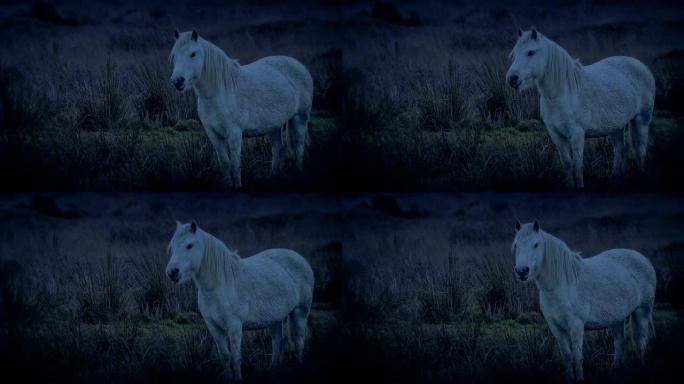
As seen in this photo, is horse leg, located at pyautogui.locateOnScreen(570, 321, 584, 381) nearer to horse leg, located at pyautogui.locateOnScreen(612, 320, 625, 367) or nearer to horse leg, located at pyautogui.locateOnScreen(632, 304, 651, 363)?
horse leg, located at pyautogui.locateOnScreen(612, 320, 625, 367)

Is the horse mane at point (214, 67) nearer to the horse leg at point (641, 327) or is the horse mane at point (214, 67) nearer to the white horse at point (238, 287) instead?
the white horse at point (238, 287)

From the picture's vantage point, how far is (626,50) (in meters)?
6.36

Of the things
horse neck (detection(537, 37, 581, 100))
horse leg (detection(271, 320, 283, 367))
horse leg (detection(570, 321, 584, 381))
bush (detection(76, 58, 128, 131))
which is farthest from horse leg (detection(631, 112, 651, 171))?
bush (detection(76, 58, 128, 131))

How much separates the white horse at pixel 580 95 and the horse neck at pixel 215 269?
157cm

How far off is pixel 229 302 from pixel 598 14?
2347mm

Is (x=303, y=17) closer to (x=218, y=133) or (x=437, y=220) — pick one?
(x=218, y=133)

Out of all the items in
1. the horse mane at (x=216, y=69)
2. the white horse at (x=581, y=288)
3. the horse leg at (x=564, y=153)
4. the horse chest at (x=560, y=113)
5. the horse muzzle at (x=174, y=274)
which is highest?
the horse mane at (x=216, y=69)

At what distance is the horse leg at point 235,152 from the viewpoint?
6129 millimetres

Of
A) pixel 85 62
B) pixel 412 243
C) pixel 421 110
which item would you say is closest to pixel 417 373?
pixel 412 243

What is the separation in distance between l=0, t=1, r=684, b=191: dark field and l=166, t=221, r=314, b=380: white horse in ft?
1.39

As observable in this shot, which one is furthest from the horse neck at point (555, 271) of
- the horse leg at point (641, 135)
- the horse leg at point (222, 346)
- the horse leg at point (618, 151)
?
the horse leg at point (222, 346)

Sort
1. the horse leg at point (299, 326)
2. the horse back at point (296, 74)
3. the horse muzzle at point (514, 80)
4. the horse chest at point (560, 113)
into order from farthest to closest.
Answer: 1. the horse back at point (296, 74)
2. the horse leg at point (299, 326)
3. the horse chest at point (560, 113)
4. the horse muzzle at point (514, 80)

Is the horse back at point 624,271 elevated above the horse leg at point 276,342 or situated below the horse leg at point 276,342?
above

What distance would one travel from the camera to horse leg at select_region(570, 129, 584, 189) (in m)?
6.11
